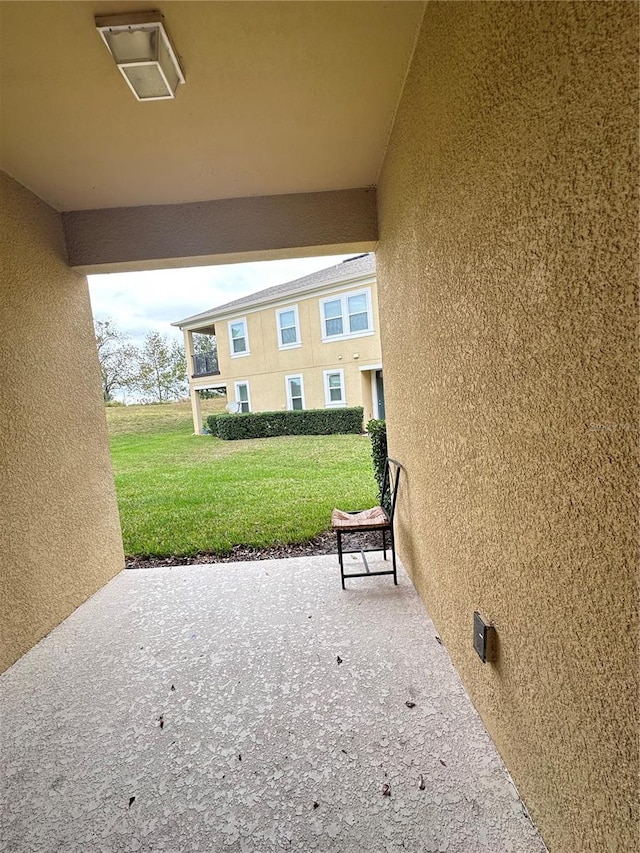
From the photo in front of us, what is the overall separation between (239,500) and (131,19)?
15.2 feet

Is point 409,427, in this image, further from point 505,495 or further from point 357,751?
point 357,751

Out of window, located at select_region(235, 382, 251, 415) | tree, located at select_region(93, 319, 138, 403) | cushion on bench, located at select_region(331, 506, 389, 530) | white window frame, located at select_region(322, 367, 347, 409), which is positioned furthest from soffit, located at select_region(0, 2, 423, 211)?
tree, located at select_region(93, 319, 138, 403)

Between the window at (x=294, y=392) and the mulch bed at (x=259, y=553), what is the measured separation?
7.59 meters

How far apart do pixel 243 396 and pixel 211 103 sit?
34.1 ft

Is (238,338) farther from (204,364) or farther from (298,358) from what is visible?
(298,358)

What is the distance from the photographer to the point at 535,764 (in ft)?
3.70

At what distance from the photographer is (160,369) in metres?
13.6

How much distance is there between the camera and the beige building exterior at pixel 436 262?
0.75m

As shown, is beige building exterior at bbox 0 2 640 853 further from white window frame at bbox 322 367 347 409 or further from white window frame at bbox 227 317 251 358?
white window frame at bbox 227 317 251 358

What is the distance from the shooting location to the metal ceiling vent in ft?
4.54

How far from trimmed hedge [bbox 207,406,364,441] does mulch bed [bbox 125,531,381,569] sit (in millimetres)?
6281

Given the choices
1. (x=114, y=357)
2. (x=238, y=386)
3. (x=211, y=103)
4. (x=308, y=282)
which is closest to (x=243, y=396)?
(x=238, y=386)

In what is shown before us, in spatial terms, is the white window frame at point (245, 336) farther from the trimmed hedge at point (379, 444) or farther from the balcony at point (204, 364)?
the trimmed hedge at point (379, 444)

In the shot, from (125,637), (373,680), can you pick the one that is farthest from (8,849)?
(373,680)
